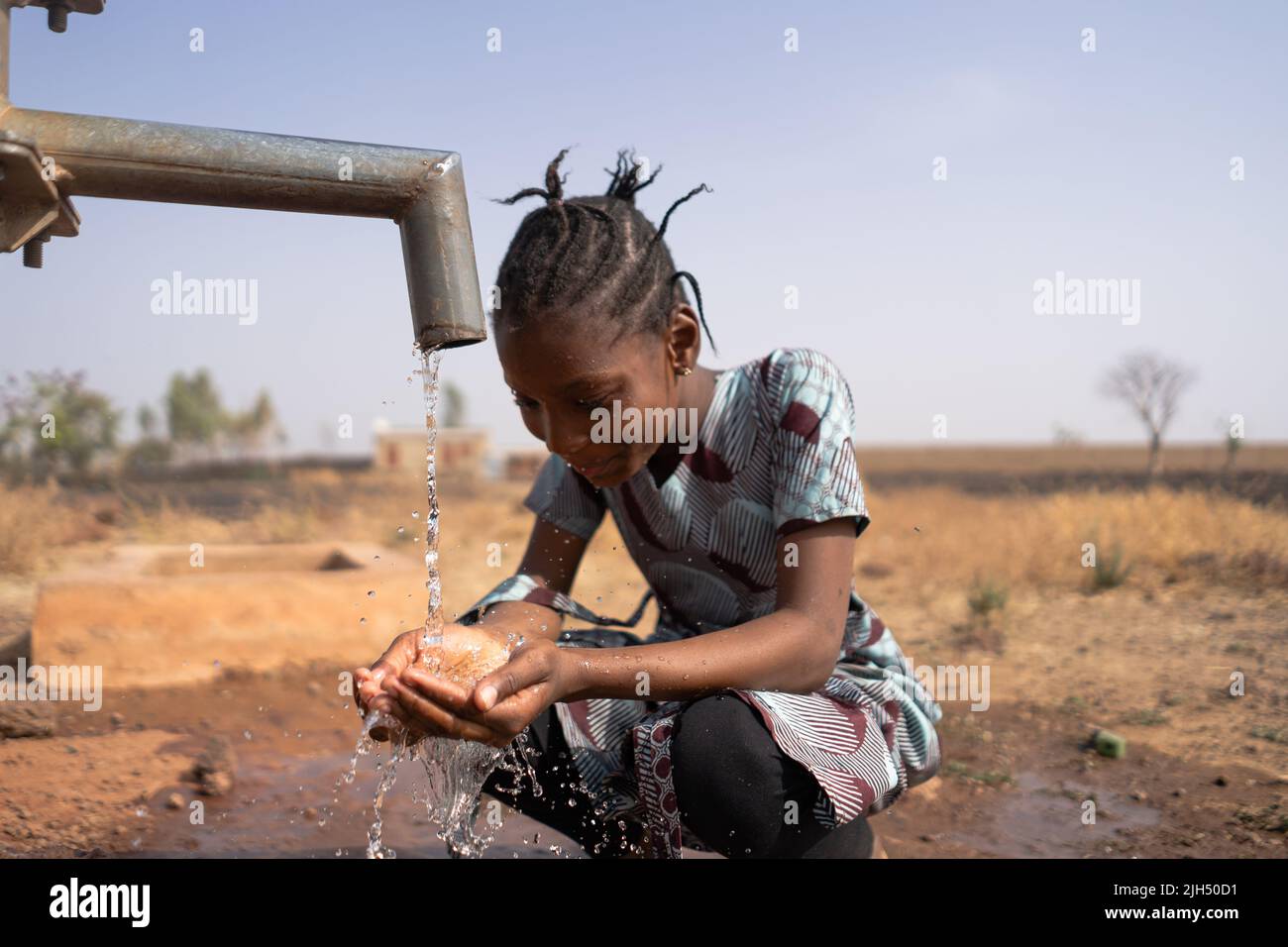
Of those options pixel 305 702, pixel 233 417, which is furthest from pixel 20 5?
pixel 233 417

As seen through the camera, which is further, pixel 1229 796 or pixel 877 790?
pixel 1229 796

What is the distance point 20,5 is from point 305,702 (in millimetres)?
2824

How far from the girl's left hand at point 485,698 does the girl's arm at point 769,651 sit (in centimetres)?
7

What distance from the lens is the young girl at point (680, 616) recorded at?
65.1 inches

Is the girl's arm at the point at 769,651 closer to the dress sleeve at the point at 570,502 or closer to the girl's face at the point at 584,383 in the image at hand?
the girl's face at the point at 584,383

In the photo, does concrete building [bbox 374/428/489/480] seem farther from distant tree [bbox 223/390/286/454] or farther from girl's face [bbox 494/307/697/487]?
girl's face [bbox 494/307/697/487]

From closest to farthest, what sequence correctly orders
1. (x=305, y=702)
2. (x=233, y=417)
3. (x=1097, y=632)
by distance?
(x=305, y=702)
(x=1097, y=632)
(x=233, y=417)

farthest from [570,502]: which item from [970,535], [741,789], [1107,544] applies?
[970,535]

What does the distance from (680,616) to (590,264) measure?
798 millimetres

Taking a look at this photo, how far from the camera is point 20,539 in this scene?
20.0 ft

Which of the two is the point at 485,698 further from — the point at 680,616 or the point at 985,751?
the point at 985,751

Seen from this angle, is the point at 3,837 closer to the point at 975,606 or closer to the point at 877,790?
the point at 877,790

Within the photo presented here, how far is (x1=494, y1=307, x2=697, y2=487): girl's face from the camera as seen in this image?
1732 millimetres

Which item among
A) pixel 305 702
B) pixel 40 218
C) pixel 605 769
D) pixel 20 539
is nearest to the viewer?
pixel 40 218
